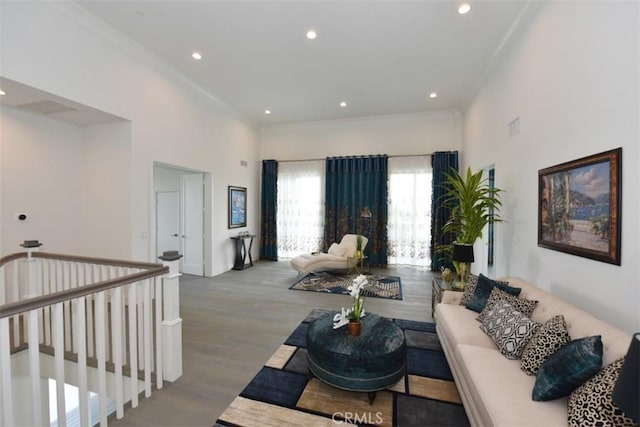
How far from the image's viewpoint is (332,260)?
228 inches

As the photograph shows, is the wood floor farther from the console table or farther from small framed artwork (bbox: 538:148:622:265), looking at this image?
small framed artwork (bbox: 538:148:622:265)

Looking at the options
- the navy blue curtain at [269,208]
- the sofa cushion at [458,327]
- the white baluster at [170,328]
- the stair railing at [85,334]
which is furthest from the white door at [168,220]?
the sofa cushion at [458,327]

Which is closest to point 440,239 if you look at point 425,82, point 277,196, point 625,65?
point 425,82

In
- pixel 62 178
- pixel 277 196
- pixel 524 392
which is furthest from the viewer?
pixel 277 196

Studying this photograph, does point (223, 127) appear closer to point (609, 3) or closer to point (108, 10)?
point (108, 10)

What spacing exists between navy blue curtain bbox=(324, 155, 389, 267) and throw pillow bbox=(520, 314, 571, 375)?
16.2 feet

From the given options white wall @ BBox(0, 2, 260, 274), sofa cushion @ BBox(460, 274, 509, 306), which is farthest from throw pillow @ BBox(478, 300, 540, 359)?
white wall @ BBox(0, 2, 260, 274)

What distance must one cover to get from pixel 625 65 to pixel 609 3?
548 millimetres

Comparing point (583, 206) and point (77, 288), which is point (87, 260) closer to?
point (77, 288)

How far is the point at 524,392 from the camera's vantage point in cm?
154

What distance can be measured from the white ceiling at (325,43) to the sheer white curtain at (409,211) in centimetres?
158

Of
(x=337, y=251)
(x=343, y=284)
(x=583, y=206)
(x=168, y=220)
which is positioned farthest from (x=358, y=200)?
(x=583, y=206)

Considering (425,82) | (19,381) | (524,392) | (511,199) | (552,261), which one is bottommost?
(19,381)

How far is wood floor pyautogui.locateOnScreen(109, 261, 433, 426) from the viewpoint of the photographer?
6.77 feet
